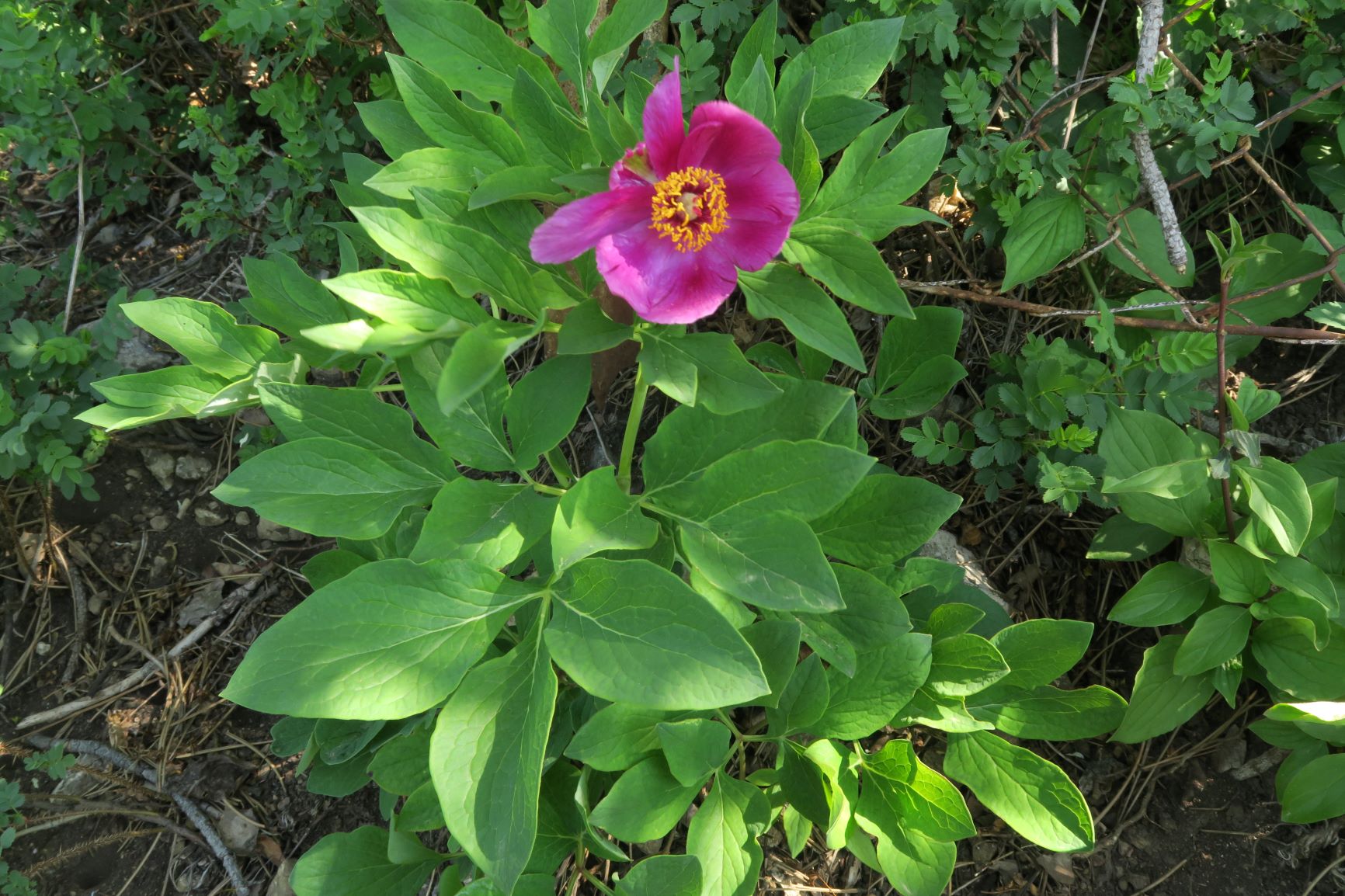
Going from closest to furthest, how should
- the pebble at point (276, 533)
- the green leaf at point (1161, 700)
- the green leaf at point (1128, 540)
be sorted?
the green leaf at point (1161, 700), the green leaf at point (1128, 540), the pebble at point (276, 533)

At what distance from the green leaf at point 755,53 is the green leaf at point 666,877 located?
1.25 meters

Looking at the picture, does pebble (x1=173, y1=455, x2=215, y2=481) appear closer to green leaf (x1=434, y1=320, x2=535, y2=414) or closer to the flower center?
green leaf (x1=434, y1=320, x2=535, y2=414)

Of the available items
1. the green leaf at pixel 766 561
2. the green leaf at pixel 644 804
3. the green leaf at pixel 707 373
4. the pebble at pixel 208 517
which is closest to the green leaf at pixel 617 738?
the green leaf at pixel 644 804

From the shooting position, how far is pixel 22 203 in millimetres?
2936

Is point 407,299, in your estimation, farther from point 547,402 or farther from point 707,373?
point 707,373

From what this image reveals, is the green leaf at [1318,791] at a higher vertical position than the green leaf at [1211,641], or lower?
lower

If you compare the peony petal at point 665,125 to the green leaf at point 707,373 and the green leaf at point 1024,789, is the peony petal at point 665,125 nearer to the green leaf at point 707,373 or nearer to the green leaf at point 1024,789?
the green leaf at point 707,373

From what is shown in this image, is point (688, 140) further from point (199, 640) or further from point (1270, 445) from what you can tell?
point (199, 640)

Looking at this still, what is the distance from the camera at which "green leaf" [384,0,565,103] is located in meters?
1.60

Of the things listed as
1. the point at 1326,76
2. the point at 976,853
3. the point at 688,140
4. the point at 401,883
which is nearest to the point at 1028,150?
the point at 1326,76

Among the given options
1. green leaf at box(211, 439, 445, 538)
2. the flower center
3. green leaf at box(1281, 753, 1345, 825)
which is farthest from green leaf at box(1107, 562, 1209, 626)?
green leaf at box(211, 439, 445, 538)

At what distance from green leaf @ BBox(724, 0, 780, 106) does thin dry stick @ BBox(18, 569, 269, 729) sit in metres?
1.82

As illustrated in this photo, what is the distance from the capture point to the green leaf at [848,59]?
1591 mm

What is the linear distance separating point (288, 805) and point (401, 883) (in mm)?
645
